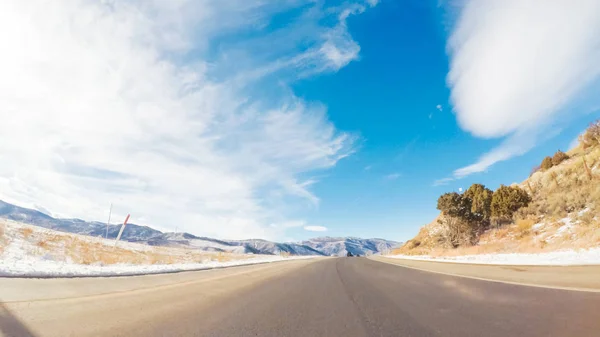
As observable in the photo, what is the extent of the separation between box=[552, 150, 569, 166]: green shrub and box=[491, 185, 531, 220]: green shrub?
16054mm

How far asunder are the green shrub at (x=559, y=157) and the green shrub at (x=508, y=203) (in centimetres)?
1605

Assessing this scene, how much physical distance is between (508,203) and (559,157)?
18856 millimetres

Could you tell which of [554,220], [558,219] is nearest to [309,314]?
[554,220]

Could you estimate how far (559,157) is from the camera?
4053 cm

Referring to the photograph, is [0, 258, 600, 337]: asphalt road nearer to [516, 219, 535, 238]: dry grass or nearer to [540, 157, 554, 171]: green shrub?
[516, 219, 535, 238]: dry grass

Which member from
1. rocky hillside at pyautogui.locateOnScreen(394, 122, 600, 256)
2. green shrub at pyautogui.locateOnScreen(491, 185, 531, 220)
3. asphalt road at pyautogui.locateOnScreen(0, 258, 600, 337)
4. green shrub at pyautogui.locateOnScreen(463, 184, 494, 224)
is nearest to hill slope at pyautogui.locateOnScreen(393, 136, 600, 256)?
rocky hillside at pyautogui.locateOnScreen(394, 122, 600, 256)

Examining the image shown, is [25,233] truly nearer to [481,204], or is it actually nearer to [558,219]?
[558,219]

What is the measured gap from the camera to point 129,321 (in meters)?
4.13

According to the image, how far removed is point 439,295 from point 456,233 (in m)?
30.9

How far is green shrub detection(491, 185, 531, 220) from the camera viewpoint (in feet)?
95.8

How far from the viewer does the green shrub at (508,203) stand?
29.2m

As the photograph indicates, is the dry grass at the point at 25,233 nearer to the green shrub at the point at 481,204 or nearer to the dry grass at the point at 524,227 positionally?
the dry grass at the point at 524,227

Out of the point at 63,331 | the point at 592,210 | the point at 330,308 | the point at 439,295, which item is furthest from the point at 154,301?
the point at 592,210

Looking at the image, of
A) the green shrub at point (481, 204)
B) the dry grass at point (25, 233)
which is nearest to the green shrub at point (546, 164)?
the green shrub at point (481, 204)
